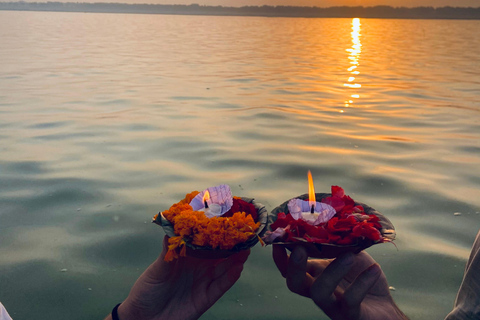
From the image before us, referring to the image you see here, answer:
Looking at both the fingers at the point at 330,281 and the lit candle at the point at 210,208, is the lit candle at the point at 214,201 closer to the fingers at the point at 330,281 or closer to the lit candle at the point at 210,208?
the lit candle at the point at 210,208

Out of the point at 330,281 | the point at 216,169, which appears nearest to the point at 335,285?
the point at 330,281

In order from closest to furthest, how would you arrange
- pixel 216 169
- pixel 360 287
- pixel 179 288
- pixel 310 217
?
1. pixel 360 287
2. pixel 310 217
3. pixel 179 288
4. pixel 216 169

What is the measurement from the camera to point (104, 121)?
8031mm

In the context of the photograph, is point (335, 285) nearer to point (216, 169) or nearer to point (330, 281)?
point (330, 281)

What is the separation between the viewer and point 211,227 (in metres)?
1.98

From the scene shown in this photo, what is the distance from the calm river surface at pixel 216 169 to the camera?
10.7 ft

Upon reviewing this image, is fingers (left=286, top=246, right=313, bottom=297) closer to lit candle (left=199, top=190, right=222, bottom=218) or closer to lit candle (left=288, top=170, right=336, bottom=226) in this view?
lit candle (left=288, top=170, right=336, bottom=226)

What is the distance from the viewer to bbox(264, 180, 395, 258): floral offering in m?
1.94

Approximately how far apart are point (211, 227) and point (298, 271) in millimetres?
394

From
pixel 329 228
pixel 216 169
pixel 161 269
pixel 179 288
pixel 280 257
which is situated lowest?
pixel 216 169

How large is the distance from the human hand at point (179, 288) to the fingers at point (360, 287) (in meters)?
0.51

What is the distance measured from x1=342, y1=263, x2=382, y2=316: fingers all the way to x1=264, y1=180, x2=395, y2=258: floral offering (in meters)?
0.10

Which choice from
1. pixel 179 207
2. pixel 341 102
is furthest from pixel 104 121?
pixel 179 207

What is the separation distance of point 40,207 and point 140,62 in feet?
46.4
